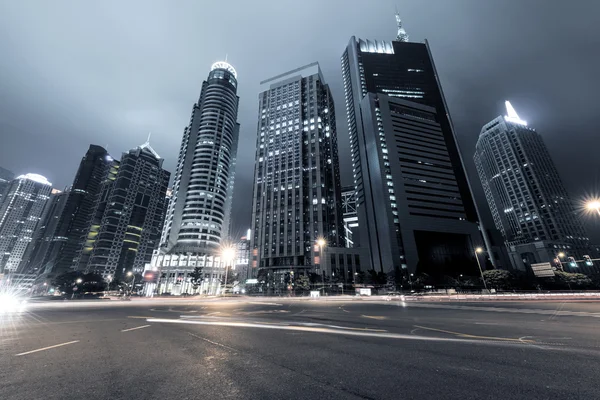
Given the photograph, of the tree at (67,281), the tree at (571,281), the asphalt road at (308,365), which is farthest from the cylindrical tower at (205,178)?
the tree at (571,281)

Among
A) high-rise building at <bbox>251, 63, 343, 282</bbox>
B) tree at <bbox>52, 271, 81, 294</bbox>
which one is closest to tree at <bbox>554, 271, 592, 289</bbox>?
high-rise building at <bbox>251, 63, 343, 282</bbox>

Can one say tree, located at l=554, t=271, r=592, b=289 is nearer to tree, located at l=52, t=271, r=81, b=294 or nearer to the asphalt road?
the asphalt road

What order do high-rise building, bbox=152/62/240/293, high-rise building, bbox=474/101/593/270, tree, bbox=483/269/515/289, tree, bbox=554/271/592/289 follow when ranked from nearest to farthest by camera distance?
tree, bbox=554/271/592/289
tree, bbox=483/269/515/289
high-rise building, bbox=152/62/240/293
high-rise building, bbox=474/101/593/270

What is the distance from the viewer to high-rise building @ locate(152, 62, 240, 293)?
113m

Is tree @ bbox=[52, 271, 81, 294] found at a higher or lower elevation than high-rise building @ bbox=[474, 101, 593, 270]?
lower

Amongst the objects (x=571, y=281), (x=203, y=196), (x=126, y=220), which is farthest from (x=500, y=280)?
(x=126, y=220)

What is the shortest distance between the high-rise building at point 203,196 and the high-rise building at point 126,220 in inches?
2235

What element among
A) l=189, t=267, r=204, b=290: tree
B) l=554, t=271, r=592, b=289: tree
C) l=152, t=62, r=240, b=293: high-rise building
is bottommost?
l=554, t=271, r=592, b=289: tree

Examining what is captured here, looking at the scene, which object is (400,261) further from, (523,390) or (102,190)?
(102,190)

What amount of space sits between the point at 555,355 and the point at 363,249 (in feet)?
370

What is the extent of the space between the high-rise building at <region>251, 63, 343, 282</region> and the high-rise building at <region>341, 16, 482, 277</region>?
61.6 ft

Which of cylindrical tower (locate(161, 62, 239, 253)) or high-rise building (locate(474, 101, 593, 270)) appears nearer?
cylindrical tower (locate(161, 62, 239, 253))

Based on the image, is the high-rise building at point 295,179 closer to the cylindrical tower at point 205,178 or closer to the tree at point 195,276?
the cylindrical tower at point 205,178

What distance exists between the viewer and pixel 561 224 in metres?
141
